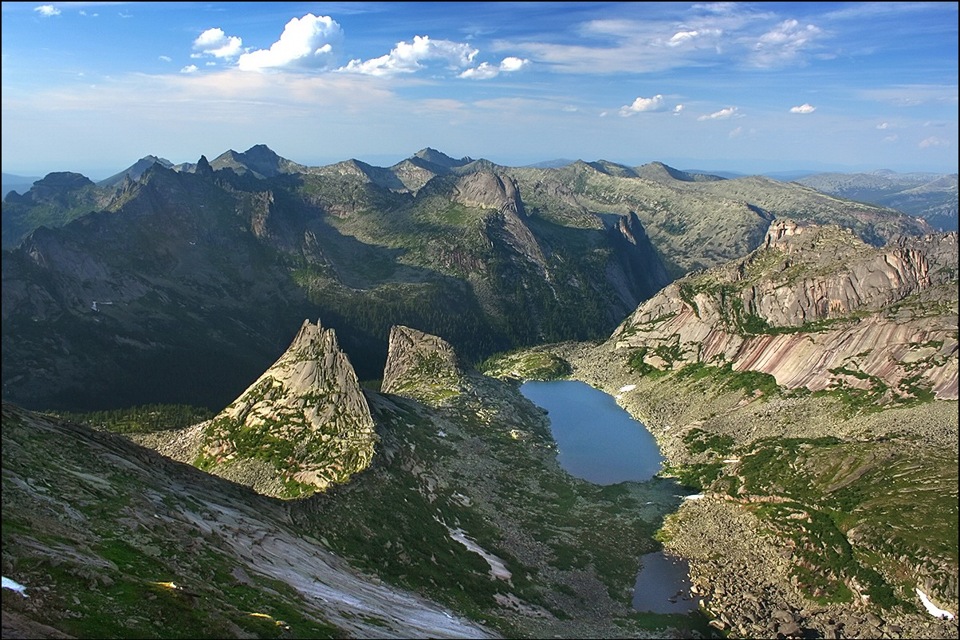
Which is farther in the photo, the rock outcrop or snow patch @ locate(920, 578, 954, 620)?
the rock outcrop

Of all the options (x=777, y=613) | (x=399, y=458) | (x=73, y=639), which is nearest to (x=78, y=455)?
(x=73, y=639)

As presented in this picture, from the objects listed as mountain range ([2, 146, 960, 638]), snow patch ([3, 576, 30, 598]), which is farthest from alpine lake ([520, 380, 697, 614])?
snow patch ([3, 576, 30, 598])

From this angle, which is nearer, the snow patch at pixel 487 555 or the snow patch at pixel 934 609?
the snow patch at pixel 934 609

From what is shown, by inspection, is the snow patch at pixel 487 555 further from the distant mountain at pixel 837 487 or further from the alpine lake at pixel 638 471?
the distant mountain at pixel 837 487

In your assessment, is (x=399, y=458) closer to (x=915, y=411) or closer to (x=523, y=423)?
(x=523, y=423)

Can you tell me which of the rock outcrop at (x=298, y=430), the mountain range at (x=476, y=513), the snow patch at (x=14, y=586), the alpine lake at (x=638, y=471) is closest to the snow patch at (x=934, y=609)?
the mountain range at (x=476, y=513)

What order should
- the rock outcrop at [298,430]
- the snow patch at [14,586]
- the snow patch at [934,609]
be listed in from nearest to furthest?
the snow patch at [14,586] < the snow patch at [934,609] < the rock outcrop at [298,430]

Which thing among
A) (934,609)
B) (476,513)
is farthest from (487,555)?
(934,609)

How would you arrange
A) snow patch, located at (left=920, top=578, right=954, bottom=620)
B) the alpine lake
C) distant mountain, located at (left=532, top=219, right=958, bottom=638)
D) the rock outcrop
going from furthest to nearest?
1. the rock outcrop
2. the alpine lake
3. distant mountain, located at (left=532, top=219, right=958, bottom=638)
4. snow patch, located at (left=920, top=578, right=954, bottom=620)

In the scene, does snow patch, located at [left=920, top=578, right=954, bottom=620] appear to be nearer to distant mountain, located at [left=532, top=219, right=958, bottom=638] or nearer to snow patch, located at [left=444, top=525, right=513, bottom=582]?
distant mountain, located at [left=532, top=219, right=958, bottom=638]
